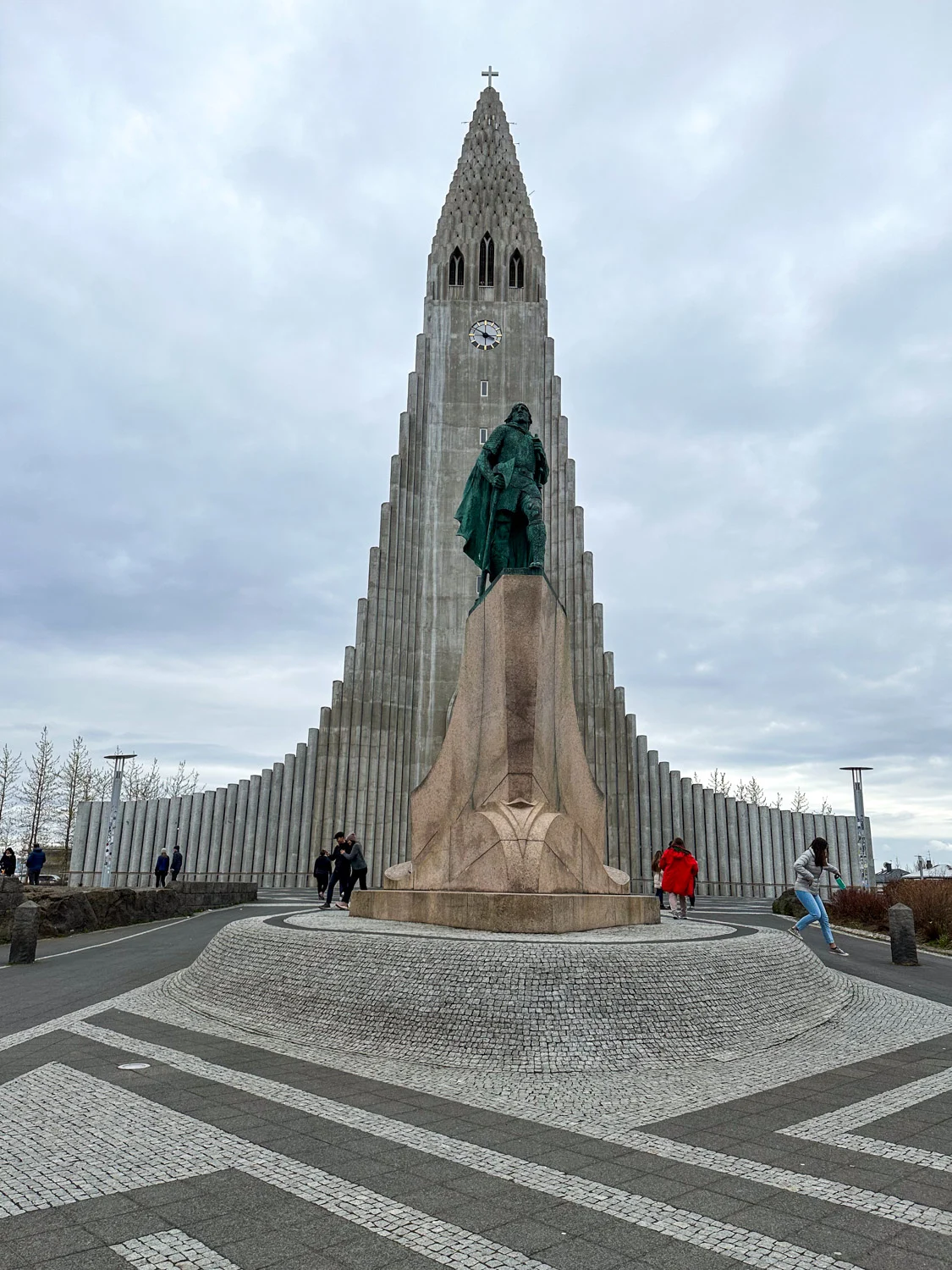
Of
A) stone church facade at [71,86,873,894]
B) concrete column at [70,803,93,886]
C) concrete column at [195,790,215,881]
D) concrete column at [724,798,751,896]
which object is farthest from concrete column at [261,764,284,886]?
concrete column at [724,798,751,896]

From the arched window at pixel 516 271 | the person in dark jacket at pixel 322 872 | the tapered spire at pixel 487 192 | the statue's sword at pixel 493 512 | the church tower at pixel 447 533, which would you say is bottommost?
the person in dark jacket at pixel 322 872

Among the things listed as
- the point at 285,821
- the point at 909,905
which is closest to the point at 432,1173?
the point at 909,905

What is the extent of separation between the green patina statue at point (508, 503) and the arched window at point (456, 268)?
29822 mm

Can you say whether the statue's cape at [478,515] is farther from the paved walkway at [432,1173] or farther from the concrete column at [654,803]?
the concrete column at [654,803]

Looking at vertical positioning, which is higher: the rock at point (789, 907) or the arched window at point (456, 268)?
the arched window at point (456, 268)

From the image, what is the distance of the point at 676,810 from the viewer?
34.2 meters

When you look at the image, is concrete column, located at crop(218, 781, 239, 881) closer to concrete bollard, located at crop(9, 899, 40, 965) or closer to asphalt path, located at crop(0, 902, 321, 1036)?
asphalt path, located at crop(0, 902, 321, 1036)

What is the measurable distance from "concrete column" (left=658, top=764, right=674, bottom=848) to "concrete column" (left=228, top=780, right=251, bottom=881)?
1600cm

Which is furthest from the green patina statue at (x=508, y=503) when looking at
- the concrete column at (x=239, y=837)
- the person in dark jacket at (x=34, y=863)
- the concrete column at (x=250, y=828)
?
the concrete column at (x=239, y=837)

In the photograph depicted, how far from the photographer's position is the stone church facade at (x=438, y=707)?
108ft

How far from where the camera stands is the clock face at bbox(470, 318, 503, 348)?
37.3 meters

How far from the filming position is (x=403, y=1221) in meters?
3.15

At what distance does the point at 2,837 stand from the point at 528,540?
156 ft

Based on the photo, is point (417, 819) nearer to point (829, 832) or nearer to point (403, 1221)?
point (403, 1221)
